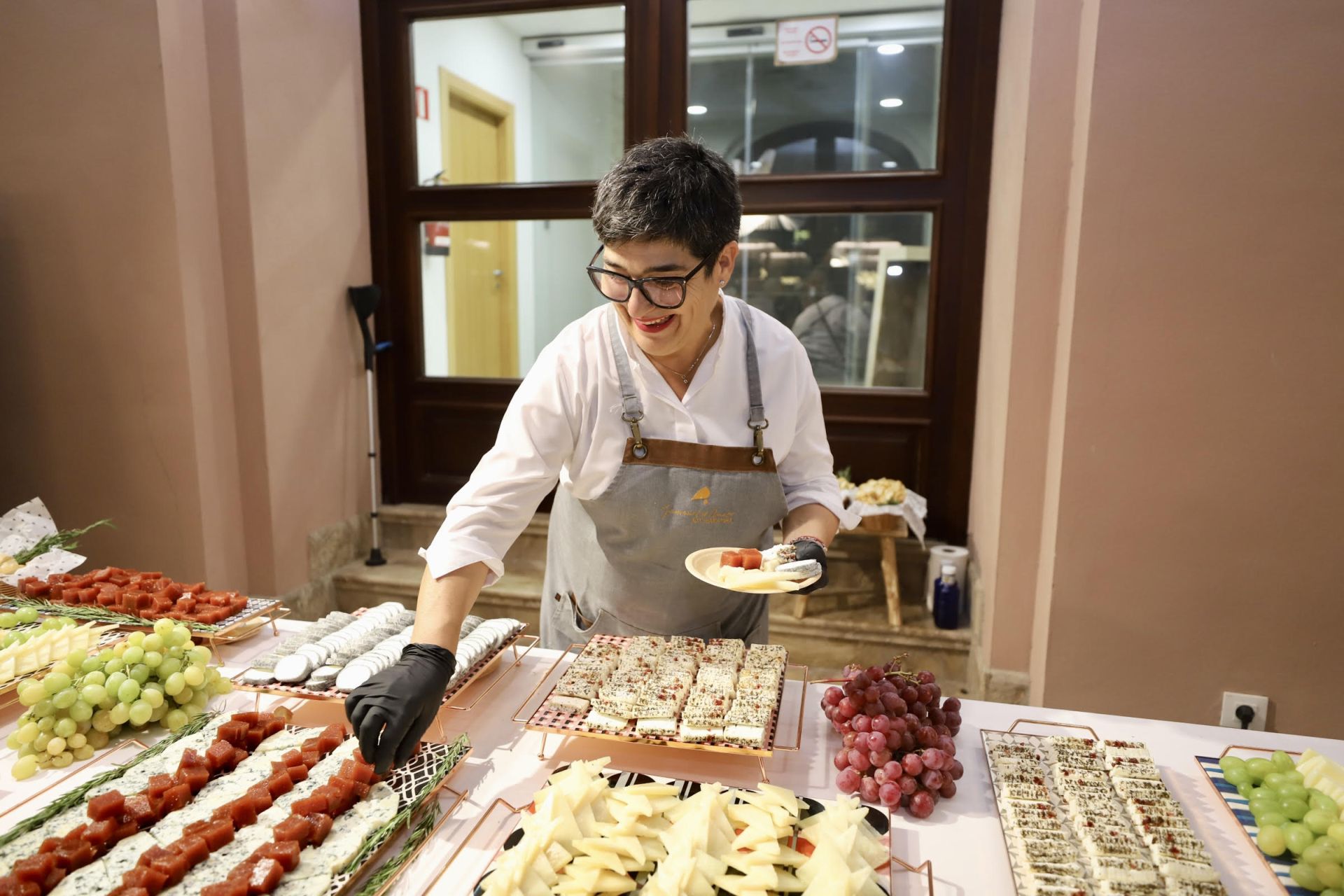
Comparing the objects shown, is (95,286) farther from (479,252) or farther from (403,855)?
(403,855)

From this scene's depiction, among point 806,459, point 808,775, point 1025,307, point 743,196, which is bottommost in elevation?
point 808,775

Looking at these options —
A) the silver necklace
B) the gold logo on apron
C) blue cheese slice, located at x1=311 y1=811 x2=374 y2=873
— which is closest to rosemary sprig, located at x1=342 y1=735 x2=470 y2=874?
blue cheese slice, located at x1=311 y1=811 x2=374 y2=873

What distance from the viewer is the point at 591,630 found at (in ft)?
6.47

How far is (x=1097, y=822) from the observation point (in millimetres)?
1148

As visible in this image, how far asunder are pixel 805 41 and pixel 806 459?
2.64 m

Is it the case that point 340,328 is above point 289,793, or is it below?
above

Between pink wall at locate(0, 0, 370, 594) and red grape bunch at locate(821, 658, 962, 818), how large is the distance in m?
3.02

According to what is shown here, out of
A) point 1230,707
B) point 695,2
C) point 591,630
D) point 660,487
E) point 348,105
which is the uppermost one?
point 695,2

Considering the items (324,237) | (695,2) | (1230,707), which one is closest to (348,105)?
(324,237)

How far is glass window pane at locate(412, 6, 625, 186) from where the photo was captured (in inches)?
161

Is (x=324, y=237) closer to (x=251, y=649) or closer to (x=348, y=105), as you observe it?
(x=348, y=105)

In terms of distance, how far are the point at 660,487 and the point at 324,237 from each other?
111 inches

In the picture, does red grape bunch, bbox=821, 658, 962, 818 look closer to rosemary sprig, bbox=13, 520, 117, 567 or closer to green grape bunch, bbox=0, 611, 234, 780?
green grape bunch, bbox=0, 611, 234, 780

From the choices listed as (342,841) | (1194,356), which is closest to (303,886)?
(342,841)
